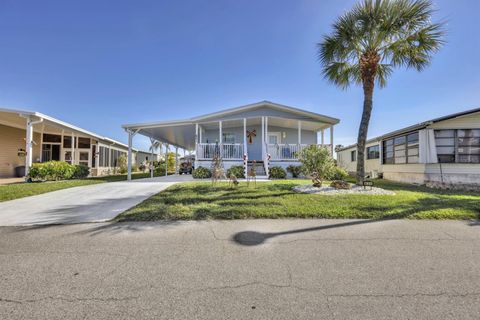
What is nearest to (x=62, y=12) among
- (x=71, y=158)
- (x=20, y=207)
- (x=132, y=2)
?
(x=132, y=2)

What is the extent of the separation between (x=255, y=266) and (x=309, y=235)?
1528 millimetres

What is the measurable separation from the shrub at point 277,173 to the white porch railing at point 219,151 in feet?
7.63

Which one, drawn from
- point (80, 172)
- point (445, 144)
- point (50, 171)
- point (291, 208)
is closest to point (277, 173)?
point (291, 208)

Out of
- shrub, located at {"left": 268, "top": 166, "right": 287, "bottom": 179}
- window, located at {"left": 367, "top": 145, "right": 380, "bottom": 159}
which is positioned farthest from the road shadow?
window, located at {"left": 367, "top": 145, "right": 380, "bottom": 159}

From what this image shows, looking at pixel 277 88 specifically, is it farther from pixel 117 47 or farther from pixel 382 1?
pixel 117 47

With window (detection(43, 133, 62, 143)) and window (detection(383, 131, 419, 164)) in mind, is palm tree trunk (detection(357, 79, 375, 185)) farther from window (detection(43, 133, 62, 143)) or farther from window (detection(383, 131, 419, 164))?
window (detection(43, 133, 62, 143))

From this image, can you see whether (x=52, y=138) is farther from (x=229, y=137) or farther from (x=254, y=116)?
(x=254, y=116)

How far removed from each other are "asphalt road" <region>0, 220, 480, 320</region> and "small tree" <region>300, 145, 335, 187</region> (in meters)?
4.56

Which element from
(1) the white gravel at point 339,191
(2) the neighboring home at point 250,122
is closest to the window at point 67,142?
(2) the neighboring home at point 250,122

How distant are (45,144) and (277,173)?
1795 centimetres

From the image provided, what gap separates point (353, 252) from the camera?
3.17 meters

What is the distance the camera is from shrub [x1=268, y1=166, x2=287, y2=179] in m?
12.6

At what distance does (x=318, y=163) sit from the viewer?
28.5 feet

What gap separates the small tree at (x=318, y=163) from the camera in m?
8.63
